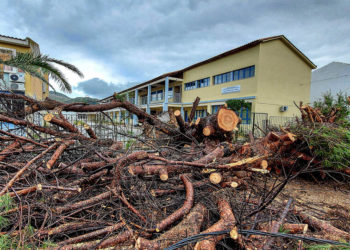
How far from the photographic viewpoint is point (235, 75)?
1521 centimetres

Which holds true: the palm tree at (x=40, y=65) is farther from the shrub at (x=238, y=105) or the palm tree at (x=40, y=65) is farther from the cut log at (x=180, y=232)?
the shrub at (x=238, y=105)

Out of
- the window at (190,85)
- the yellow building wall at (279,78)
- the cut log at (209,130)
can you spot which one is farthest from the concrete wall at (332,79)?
the cut log at (209,130)

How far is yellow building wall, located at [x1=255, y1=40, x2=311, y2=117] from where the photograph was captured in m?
13.3

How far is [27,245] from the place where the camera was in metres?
1.59

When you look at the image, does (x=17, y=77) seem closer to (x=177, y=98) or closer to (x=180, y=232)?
(x=180, y=232)

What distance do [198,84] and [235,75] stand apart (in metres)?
4.80

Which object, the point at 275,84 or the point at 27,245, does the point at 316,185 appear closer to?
the point at 27,245

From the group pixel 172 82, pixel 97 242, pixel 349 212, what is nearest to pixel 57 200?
pixel 97 242

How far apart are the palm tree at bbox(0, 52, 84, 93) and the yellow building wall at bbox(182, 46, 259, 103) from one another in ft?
39.1

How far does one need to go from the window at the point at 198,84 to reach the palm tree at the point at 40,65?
1345 cm

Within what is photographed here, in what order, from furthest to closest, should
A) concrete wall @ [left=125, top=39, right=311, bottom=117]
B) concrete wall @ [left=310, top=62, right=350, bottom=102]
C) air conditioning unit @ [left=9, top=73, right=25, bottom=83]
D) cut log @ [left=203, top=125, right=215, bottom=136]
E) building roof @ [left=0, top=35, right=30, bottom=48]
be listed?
concrete wall @ [left=310, top=62, right=350, bottom=102]
concrete wall @ [left=125, top=39, right=311, bottom=117]
air conditioning unit @ [left=9, top=73, right=25, bottom=83]
building roof @ [left=0, top=35, right=30, bottom=48]
cut log @ [left=203, top=125, right=215, bottom=136]

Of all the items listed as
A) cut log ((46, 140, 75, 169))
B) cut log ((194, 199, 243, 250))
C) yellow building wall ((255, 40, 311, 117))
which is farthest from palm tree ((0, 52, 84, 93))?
yellow building wall ((255, 40, 311, 117))

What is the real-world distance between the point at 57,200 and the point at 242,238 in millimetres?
2150

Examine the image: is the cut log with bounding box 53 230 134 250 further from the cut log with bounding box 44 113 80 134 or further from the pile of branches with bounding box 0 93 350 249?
the cut log with bounding box 44 113 80 134
